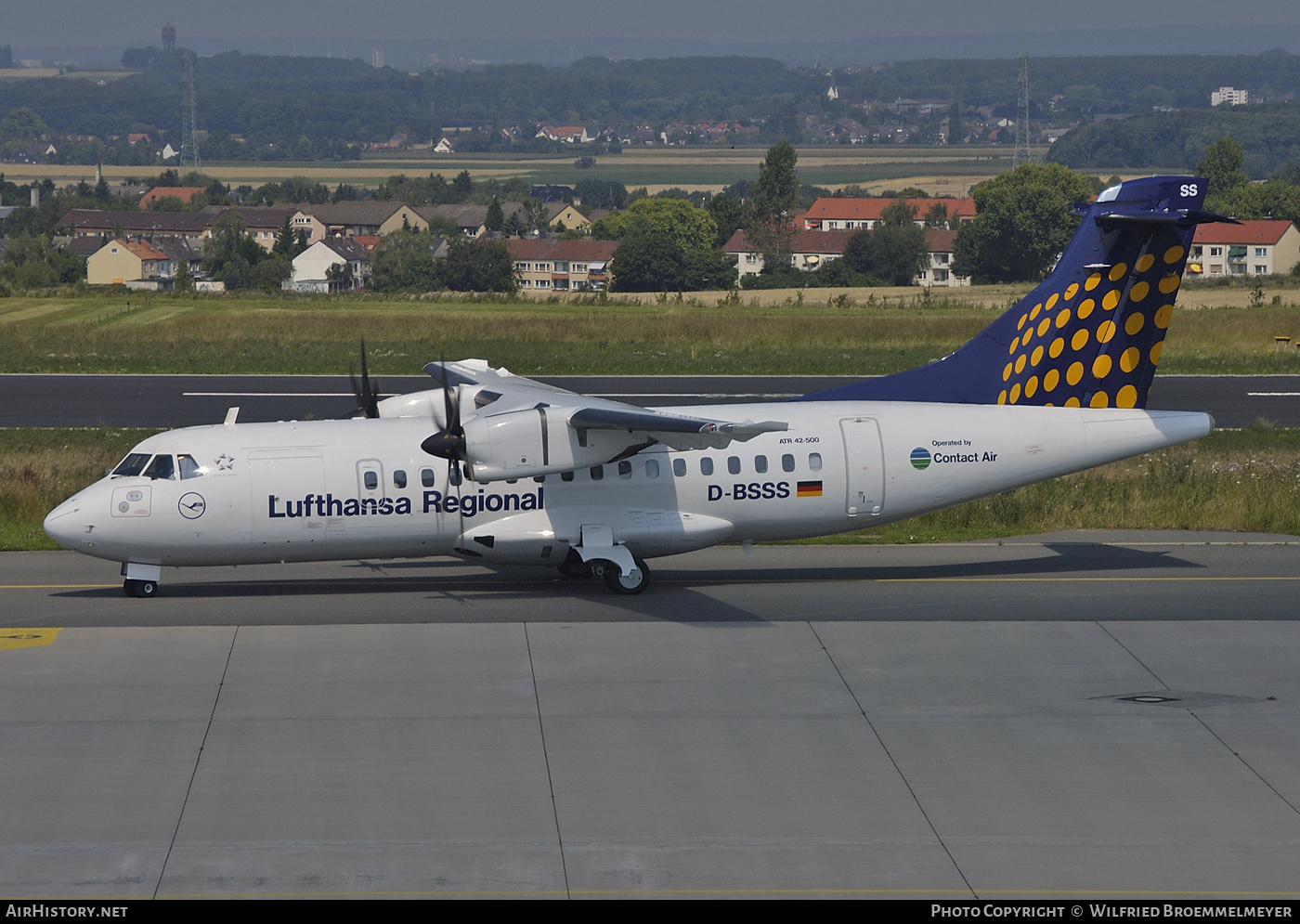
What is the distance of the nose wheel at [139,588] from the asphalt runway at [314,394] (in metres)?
20.4

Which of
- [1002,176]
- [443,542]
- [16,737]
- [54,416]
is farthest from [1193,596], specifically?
[1002,176]

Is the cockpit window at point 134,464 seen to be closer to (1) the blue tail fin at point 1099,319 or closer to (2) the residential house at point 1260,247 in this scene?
(1) the blue tail fin at point 1099,319

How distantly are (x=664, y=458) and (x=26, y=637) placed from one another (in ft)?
34.6

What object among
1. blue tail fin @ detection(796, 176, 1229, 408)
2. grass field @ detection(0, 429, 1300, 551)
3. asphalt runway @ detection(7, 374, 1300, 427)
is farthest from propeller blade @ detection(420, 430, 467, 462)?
asphalt runway @ detection(7, 374, 1300, 427)

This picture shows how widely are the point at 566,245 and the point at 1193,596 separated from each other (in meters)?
169

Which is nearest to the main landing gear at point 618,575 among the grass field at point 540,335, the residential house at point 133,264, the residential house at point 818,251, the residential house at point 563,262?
the grass field at point 540,335

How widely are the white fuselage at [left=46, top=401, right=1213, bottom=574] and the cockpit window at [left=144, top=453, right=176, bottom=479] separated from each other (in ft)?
0.51

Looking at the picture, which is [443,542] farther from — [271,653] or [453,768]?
[453,768]

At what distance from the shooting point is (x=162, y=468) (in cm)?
2317

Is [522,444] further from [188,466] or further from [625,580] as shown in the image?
[188,466]

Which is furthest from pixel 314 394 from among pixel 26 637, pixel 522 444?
pixel 522 444

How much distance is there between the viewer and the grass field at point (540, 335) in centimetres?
6094

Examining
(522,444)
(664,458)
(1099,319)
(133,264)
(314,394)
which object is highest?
(1099,319)

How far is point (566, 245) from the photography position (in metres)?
189
